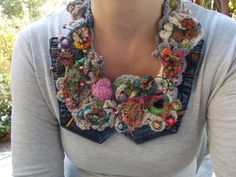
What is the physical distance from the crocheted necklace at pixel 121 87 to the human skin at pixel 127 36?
2 centimetres

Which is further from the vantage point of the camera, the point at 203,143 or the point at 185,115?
the point at 203,143

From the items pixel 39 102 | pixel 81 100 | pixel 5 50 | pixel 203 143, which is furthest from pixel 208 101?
pixel 5 50

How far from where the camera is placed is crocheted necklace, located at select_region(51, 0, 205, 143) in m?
0.76

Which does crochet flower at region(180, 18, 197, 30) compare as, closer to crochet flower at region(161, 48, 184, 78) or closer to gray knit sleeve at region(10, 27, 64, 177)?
crochet flower at region(161, 48, 184, 78)

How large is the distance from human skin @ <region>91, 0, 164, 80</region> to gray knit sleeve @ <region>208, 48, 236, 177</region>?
6.0 inches

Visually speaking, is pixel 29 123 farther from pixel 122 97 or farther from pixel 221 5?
pixel 221 5

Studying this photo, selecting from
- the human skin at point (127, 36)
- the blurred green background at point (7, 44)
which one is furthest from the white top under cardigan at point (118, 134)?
the blurred green background at point (7, 44)

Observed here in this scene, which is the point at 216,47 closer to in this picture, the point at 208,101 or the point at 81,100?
the point at 208,101

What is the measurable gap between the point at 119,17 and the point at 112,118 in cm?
22

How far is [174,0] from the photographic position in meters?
0.80

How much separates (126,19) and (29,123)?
0.34 m

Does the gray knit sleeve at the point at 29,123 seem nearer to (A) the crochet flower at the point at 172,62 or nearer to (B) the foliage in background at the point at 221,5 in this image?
(A) the crochet flower at the point at 172,62

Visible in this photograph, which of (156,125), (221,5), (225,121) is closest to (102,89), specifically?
(156,125)

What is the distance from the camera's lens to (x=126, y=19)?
75cm
